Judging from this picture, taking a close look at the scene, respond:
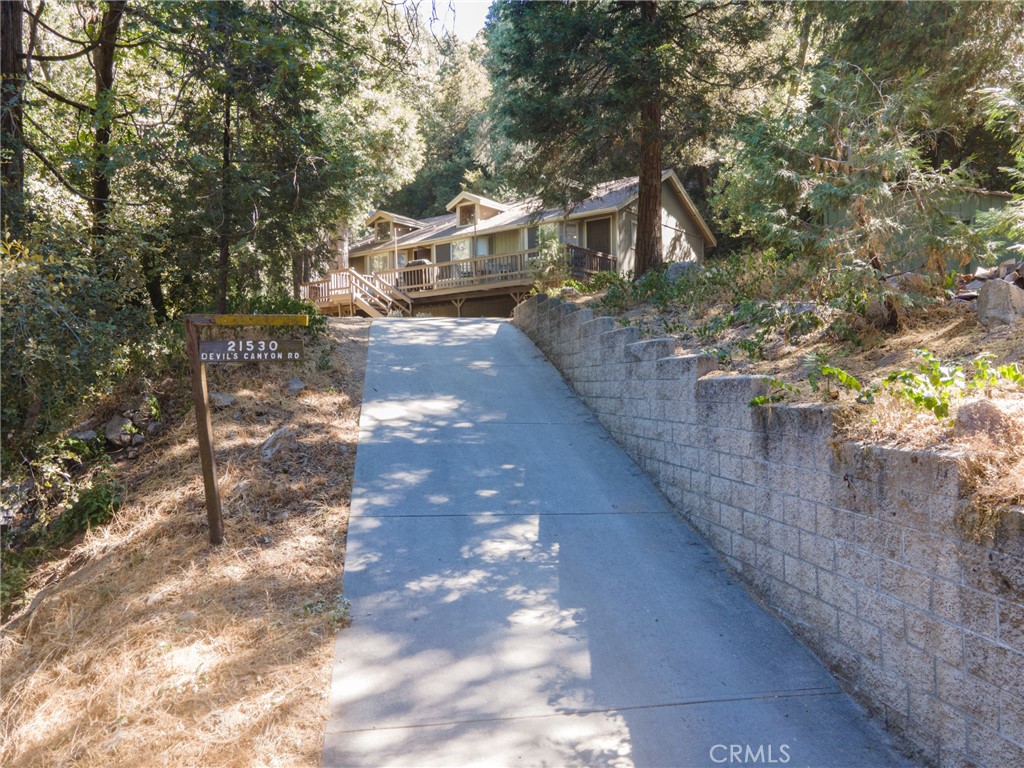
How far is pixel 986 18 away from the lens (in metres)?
7.99

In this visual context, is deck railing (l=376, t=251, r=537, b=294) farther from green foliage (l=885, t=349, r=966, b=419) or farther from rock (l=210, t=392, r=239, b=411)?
green foliage (l=885, t=349, r=966, b=419)

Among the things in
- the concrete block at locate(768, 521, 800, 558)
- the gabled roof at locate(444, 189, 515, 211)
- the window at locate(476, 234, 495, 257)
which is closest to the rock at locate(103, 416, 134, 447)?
the concrete block at locate(768, 521, 800, 558)

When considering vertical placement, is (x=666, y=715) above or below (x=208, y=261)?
below

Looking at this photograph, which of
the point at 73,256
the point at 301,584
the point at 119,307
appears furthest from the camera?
the point at 119,307

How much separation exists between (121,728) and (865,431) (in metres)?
4.32

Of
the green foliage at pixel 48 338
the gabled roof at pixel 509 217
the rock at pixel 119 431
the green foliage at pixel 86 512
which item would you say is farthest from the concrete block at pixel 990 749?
the gabled roof at pixel 509 217

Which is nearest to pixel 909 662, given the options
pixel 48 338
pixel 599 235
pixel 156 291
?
pixel 48 338

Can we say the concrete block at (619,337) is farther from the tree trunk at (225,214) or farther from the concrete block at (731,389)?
the tree trunk at (225,214)

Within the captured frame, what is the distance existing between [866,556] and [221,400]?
684 centimetres

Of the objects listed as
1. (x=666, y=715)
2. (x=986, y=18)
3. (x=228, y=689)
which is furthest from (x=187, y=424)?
(x=986, y=18)

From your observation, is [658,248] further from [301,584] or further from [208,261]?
[301,584]

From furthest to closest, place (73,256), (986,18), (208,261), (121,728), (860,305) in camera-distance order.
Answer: (208,261), (986,18), (73,256), (860,305), (121,728)

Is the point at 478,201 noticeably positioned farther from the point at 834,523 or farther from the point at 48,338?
the point at 834,523

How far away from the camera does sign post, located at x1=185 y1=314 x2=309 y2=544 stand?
5.60 m
